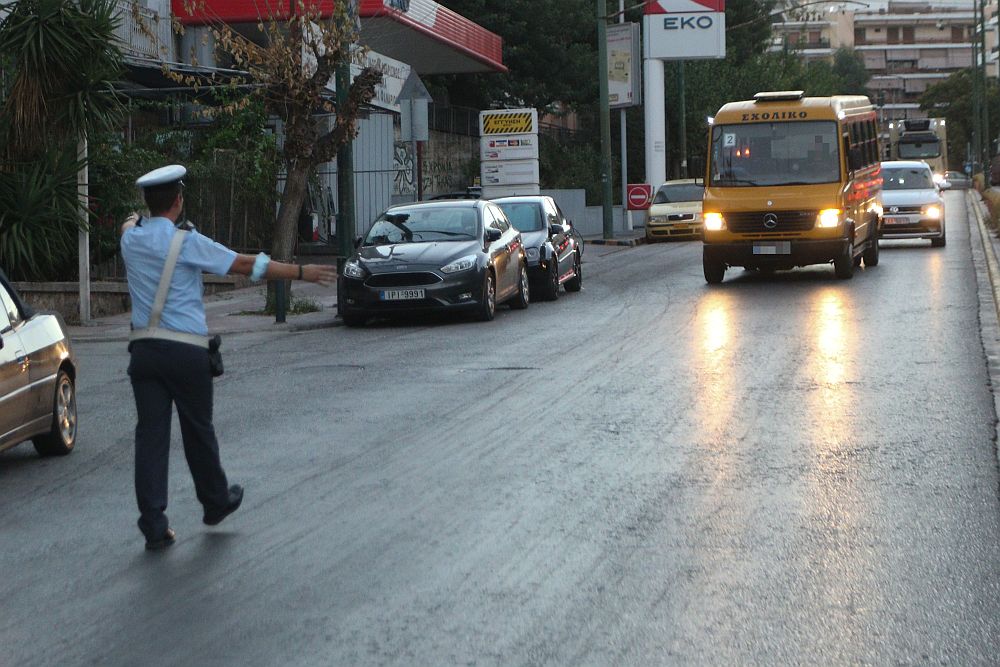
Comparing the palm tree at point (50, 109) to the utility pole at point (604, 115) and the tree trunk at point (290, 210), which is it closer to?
the tree trunk at point (290, 210)

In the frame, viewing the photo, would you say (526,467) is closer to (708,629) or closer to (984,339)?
(708,629)

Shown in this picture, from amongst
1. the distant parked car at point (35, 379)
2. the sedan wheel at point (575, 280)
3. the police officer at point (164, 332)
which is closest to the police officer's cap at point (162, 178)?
the police officer at point (164, 332)

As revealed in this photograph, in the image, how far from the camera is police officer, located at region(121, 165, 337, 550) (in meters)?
7.17

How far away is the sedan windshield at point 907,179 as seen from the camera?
3167cm

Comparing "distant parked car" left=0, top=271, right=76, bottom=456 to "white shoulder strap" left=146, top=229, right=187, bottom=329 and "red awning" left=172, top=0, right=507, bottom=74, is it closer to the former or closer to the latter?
"white shoulder strap" left=146, top=229, right=187, bottom=329

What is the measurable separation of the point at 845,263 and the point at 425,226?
21.3 feet

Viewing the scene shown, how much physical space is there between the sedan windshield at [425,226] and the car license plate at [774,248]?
15.8ft

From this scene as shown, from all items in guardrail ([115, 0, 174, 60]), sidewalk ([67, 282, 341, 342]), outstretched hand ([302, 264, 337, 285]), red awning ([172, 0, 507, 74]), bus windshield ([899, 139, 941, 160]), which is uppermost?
red awning ([172, 0, 507, 74])

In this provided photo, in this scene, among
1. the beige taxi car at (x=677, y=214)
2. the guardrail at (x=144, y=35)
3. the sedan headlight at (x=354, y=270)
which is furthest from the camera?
the beige taxi car at (x=677, y=214)

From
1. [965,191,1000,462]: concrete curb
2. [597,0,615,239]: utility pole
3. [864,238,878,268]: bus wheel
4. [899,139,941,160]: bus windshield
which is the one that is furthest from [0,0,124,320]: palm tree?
[899,139,941,160]: bus windshield

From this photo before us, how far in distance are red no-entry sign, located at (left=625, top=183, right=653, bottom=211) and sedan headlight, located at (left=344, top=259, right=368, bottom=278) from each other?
995 inches

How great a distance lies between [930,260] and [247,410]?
60.4 ft

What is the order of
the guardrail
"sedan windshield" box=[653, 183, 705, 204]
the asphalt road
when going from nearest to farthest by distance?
the asphalt road → the guardrail → "sedan windshield" box=[653, 183, 705, 204]

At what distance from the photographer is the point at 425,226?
20.1 meters
